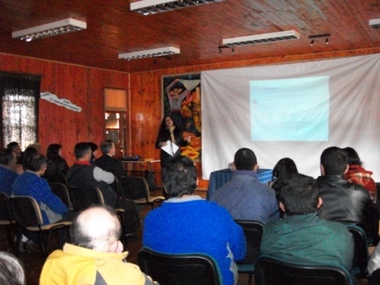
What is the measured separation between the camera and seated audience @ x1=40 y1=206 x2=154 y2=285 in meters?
1.32

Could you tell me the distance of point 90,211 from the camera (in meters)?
1.46

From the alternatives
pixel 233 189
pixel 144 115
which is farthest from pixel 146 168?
pixel 233 189

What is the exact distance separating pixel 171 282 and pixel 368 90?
610cm

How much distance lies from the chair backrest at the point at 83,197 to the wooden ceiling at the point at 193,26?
2013 mm

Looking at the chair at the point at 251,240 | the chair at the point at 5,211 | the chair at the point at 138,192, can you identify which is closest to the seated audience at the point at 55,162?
the chair at the point at 138,192

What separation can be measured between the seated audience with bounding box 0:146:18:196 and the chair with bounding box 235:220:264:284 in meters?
3.05

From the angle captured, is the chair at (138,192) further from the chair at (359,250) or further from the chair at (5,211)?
the chair at (359,250)

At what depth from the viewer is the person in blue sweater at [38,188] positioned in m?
3.88

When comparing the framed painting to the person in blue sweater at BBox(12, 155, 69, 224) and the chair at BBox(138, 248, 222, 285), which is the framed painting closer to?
the person in blue sweater at BBox(12, 155, 69, 224)

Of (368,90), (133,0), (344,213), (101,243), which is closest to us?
(101,243)

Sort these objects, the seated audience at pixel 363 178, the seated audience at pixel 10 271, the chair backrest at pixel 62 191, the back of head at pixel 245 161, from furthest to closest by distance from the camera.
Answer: the chair backrest at pixel 62 191 → the seated audience at pixel 363 178 → the back of head at pixel 245 161 → the seated audience at pixel 10 271

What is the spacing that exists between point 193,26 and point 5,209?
10.5 feet

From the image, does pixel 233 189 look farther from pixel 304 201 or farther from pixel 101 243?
pixel 101 243

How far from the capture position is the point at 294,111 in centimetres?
766
